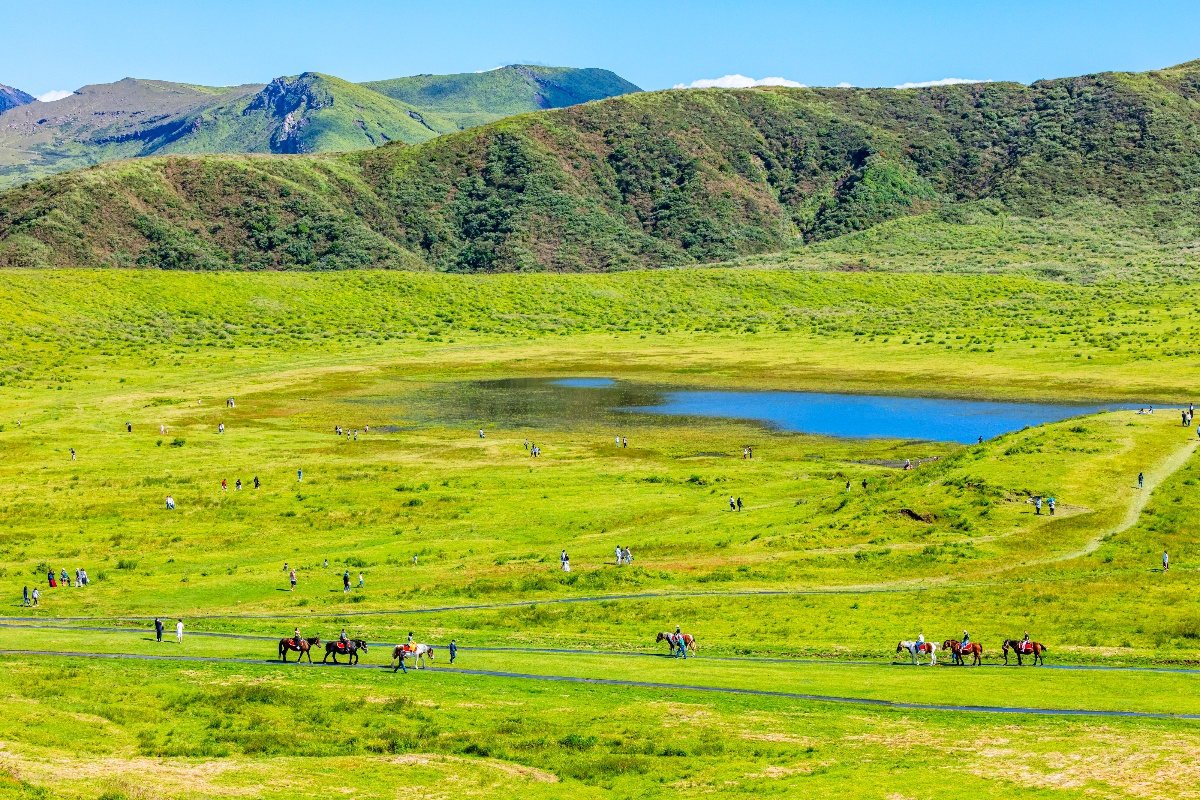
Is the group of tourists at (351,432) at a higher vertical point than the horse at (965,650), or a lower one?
higher

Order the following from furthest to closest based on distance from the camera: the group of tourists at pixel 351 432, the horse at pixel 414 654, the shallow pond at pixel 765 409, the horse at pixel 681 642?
the group of tourists at pixel 351 432 < the shallow pond at pixel 765 409 < the horse at pixel 681 642 < the horse at pixel 414 654

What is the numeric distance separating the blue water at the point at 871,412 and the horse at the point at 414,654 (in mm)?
65093

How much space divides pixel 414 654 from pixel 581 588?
15.7 meters

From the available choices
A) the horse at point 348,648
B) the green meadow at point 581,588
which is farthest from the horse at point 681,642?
the horse at point 348,648

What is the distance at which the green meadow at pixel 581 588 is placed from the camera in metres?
35.4

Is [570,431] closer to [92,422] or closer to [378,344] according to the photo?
[92,422]

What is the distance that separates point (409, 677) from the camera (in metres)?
45.7

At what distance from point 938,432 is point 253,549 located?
61849 mm

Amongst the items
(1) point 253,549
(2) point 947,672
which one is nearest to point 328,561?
(1) point 253,549

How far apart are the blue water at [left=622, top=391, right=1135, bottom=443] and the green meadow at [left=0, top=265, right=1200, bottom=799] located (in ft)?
15.2

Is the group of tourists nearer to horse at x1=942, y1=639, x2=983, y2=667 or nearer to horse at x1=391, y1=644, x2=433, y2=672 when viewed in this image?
horse at x1=391, y1=644, x2=433, y2=672

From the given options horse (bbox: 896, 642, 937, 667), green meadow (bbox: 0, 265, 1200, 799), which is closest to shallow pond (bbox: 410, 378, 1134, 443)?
green meadow (bbox: 0, 265, 1200, 799)

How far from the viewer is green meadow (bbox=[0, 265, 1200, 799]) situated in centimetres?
3544

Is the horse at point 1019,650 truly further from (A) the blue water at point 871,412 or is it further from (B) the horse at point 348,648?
Result: (A) the blue water at point 871,412
